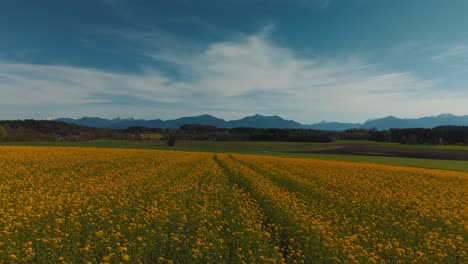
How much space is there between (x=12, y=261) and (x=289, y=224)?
24.8 feet

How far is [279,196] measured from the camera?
1288 centimetres

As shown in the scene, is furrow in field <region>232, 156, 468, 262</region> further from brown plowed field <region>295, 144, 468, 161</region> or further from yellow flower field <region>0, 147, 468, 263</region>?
brown plowed field <region>295, 144, 468, 161</region>

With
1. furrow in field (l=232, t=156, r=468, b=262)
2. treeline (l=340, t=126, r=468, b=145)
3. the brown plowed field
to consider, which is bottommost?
the brown plowed field

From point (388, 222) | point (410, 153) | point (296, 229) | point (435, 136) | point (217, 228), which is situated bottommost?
point (410, 153)

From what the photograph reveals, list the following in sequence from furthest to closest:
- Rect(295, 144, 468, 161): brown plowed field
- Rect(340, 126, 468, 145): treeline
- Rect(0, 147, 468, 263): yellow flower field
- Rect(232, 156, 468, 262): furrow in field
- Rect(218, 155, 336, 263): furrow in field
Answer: Rect(340, 126, 468, 145): treeline
Rect(295, 144, 468, 161): brown plowed field
Rect(232, 156, 468, 262): furrow in field
Rect(218, 155, 336, 263): furrow in field
Rect(0, 147, 468, 263): yellow flower field

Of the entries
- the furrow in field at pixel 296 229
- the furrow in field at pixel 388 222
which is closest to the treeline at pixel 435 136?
the furrow in field at pixel 388 222

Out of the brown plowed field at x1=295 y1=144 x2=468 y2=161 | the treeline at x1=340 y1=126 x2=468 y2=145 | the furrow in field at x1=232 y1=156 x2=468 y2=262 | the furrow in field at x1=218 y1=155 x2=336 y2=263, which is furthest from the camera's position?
the treeline at x1=340 y1=126 x2=468 y2=145

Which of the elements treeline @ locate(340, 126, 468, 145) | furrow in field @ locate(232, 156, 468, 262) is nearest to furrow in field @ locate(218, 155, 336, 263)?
furrow in field @ locate(232, 156, 468, 262)

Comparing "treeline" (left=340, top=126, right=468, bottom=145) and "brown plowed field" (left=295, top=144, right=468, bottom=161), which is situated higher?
"treeline" (left=340, top=126, right=468, bottom=145)

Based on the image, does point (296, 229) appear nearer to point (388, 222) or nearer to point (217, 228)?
point (217, 228)

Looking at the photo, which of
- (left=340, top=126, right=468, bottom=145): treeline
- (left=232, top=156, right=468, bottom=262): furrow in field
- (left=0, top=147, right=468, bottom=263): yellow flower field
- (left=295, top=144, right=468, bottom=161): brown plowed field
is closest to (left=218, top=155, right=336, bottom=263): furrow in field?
(left=0, top=147, right=468, bottom=263): yellow flower field

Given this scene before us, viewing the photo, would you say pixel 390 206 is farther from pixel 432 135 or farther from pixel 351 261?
pixel 432 135

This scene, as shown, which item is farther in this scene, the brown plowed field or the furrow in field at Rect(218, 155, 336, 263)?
the brown plowed field

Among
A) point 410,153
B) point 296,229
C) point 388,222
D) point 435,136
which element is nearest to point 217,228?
point 296,229
